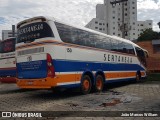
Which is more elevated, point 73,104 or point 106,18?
point 106,18

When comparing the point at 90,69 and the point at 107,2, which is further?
the point at 107,2

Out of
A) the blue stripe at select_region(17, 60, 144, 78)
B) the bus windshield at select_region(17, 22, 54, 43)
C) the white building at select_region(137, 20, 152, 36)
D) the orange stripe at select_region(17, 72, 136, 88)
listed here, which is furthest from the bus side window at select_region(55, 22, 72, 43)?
the white building at select_region(137, 20, 152, 36)

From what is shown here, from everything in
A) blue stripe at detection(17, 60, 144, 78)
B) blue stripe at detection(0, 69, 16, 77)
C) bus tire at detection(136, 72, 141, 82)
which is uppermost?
blue stripe at detection(17, 60, 144, 78)

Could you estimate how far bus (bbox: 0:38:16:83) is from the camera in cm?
1591

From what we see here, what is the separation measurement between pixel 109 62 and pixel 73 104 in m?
6.42

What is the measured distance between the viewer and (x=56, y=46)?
1169 centimetres

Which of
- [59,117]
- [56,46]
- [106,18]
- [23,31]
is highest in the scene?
[106,18]

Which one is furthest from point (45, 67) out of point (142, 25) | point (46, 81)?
point (142, 25)

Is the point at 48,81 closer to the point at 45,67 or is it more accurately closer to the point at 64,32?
the point at 45,67

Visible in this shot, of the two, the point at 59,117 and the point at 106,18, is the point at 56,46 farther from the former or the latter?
the point at 106,18

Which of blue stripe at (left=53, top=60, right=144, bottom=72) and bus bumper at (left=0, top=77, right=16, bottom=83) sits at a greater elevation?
blue stripe at (left=53, top=60, right=144, bottom=72)

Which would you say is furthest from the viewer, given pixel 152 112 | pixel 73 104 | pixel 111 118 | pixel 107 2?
pixel 107 2

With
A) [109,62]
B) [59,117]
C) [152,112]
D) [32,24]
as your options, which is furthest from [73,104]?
[109,62]

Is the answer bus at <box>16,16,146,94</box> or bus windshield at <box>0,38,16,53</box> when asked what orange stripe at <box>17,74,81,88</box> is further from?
bus windshield at <box>0,38,16,53</box>
